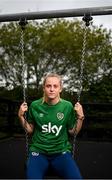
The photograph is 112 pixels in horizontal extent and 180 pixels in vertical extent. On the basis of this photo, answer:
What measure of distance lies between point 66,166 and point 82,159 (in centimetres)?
375

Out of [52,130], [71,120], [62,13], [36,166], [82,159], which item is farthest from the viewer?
[82,159]

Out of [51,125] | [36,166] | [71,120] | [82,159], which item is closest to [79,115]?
[71,120]

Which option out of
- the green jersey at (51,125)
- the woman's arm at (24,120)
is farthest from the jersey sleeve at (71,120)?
the woman's arm at (24,120)

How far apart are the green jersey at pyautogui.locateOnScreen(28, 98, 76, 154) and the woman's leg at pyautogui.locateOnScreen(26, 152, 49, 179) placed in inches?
2.1

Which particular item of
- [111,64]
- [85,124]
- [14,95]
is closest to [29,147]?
[85,124]

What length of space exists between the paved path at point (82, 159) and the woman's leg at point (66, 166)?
82.5 inches

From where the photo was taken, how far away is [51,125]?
134 inches

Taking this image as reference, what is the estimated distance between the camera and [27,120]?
3531 millimetres

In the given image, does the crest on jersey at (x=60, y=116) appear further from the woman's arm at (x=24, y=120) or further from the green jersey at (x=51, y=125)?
the woman's arm at (x=24, y=120)

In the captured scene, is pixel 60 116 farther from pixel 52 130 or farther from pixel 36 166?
pixel 36 166

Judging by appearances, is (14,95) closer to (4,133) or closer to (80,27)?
(4,133)

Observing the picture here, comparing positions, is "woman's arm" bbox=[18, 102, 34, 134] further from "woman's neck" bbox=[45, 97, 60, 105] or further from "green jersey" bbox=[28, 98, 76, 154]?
"woman's neck" bbox=[45, 97, 60, 105]

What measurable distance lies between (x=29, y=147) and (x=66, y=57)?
12.9 meters

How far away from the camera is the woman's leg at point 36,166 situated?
126 inches
